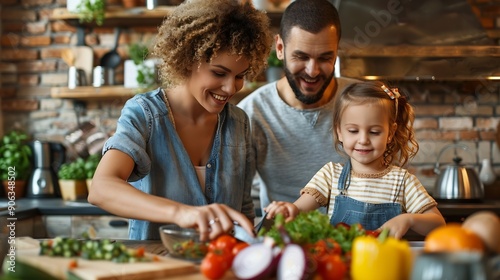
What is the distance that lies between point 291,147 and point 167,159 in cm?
67

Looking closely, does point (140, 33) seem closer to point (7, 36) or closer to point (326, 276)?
point (7, 36)

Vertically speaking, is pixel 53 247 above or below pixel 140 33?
below

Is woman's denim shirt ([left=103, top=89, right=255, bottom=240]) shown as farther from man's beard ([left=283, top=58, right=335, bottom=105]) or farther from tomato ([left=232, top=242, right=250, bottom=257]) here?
tomato ([left=232, top=242, right=250, bottom=257])

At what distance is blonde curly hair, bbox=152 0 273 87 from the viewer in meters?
1.99

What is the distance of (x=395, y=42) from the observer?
12.3 feet

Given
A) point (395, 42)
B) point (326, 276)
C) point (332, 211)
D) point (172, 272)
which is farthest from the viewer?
point (395, 42)

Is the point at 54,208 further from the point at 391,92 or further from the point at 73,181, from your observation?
the point at 391,92

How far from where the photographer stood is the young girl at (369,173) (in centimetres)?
200

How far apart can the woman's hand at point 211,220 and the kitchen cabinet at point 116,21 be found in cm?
240

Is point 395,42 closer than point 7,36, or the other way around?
point 395,42

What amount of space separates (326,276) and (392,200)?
927 millimetres

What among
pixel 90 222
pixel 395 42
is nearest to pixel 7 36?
pixel 90 222

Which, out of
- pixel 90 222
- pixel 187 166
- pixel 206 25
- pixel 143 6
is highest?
pixel 143 6

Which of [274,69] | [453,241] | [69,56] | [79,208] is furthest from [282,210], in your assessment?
[69,56]
